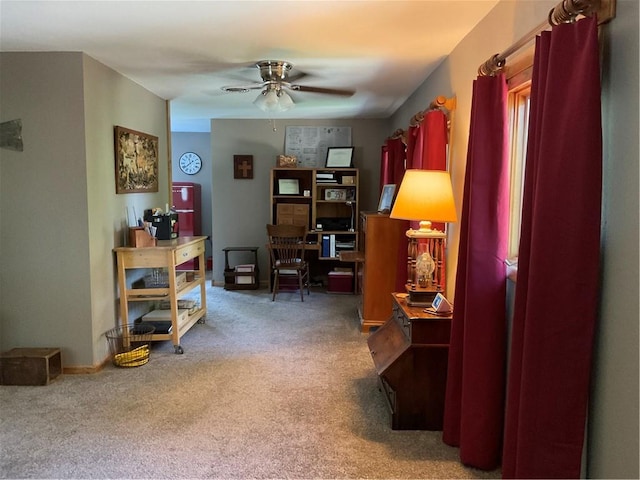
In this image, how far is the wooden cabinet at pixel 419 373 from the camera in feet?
7.96

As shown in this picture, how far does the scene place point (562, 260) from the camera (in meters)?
1.45

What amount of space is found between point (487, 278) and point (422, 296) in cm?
62

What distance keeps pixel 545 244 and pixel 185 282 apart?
10.5 ft

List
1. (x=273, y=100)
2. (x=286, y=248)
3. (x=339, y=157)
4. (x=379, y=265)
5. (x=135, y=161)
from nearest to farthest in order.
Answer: (x=273, y=100)
(x=135, y=161)
(x=379, y=265)
(x=286, y=248)
(x=339, y=157)

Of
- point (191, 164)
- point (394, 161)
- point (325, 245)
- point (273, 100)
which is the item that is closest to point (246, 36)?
point (273, 100)

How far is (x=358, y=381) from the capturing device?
3.08 metres

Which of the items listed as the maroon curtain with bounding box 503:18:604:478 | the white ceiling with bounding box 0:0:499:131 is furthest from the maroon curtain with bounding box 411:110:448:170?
the maroon curtain with bounding box 503:18:604:478

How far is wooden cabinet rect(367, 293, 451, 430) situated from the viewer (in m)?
2.43

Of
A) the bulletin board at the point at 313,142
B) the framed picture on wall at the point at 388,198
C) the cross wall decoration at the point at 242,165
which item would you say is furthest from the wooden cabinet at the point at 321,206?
the framed picture on wall at the point at 388,198

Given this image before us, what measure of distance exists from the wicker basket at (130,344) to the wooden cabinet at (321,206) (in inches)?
99.6

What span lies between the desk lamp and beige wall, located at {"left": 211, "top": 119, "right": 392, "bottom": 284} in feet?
11.3

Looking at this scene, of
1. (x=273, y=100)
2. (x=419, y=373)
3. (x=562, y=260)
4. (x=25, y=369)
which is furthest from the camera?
(x=273, y=100)

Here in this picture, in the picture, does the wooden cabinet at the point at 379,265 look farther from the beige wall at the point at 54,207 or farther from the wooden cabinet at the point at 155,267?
the beige wall at the point at 54,207

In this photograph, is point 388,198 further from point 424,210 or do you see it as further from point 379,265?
point 424,210
